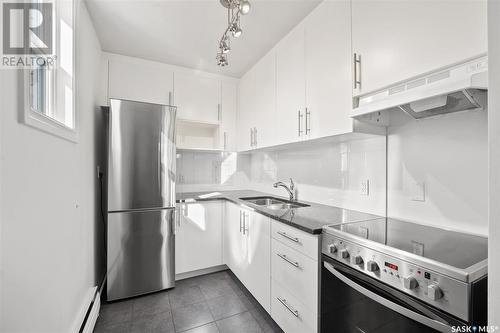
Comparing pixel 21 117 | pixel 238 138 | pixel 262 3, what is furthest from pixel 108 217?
pixel 262 3

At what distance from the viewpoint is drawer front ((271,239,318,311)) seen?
3.96ft

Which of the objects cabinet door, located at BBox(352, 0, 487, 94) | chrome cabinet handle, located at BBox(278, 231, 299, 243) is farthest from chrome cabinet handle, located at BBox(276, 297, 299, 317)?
cabinet door, located at BBox(352, 0, 487, 94)

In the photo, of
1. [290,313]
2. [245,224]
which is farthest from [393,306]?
[245,224]

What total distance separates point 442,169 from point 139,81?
2862mm

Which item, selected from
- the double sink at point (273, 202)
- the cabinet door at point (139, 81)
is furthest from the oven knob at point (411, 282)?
the cabinet door at point (139, 81)

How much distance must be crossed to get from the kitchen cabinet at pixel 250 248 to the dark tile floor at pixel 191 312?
0.53 feet

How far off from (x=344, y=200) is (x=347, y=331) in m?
0.93

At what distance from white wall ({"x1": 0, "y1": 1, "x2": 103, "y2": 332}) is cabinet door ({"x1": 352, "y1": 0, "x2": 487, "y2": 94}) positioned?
1.62 metres

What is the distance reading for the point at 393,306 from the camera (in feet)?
2.68

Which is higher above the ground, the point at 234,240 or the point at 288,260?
the point at 288,260

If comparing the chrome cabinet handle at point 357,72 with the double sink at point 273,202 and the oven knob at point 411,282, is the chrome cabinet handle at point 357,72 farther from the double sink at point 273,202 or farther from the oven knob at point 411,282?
the double sink at point 273,202

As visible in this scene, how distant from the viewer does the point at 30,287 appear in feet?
2.79

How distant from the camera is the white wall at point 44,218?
714 millimetres

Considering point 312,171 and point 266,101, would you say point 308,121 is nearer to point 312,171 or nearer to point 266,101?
point 312,171
